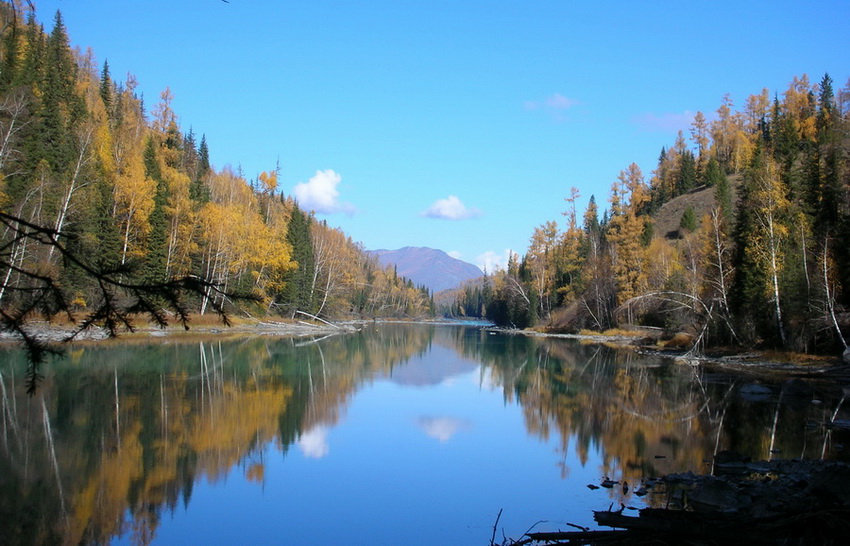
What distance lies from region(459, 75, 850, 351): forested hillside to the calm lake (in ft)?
24.8

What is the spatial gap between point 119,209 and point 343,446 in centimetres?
3504

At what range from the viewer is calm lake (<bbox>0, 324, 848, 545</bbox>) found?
32.4 ft

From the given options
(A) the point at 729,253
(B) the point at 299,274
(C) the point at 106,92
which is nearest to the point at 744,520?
(A) the point at 729,253

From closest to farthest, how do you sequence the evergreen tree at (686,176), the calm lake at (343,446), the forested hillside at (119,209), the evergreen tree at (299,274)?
1. the calm lake at (343,446)
2. the forested hillside at (119,209)
3. the evergreen tree at (299,274)
4. the evergreen tree at (686,176)

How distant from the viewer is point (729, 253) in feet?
130

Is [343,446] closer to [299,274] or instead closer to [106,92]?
[299,274]

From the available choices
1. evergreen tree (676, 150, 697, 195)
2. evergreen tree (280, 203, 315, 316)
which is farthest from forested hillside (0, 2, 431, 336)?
evergreen tree (676, 150, 697, 195)

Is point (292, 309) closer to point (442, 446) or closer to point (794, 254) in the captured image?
point (794, 254)

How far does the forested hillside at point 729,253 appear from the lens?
30.8m

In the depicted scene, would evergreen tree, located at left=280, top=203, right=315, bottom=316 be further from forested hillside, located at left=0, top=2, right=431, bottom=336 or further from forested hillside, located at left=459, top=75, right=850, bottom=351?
forested hillside, located at left=459, top=75, right=850, bottom=351

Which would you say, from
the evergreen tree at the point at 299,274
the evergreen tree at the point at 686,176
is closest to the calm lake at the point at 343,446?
the evergreen tree at the point at 299,274

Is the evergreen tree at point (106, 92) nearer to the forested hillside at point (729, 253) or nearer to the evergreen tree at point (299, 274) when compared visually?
the evergreen tree at point (299, 274)

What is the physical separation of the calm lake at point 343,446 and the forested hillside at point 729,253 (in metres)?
7.55

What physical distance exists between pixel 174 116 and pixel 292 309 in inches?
1445
